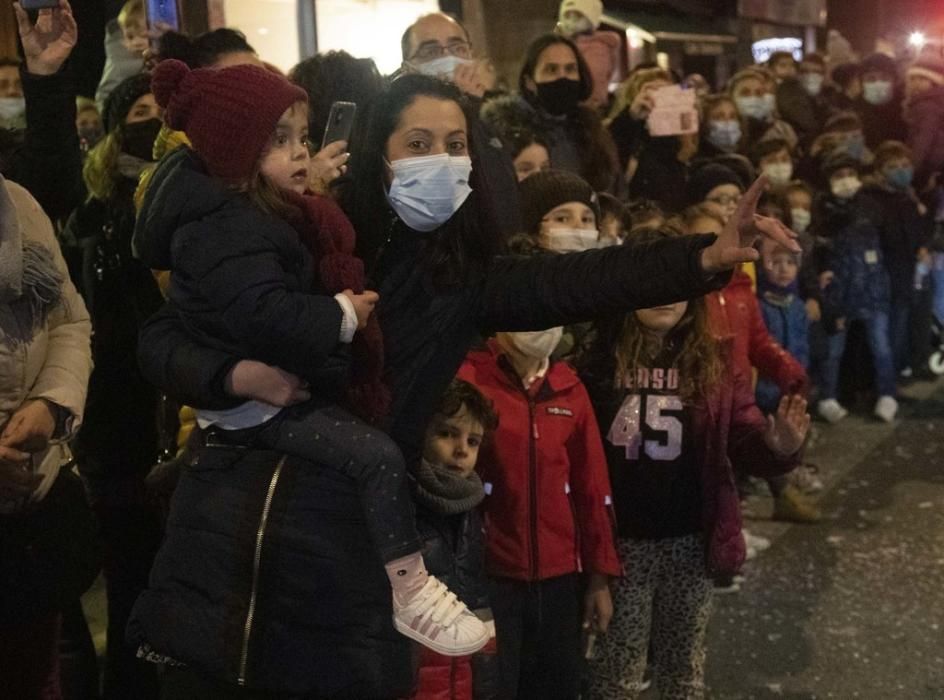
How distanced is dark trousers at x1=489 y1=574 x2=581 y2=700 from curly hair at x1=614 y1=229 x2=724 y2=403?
A: 0.72m

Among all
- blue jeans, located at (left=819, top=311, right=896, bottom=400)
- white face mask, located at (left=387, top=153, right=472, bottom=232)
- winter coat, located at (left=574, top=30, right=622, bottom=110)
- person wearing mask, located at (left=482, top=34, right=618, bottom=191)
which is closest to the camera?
white face mask, located at (left=387, top=153, right=472, bottom=232)

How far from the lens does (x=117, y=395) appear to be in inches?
147

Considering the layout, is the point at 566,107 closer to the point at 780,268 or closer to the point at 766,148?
the point at 780,268

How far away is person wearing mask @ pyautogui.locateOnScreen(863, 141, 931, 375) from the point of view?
8.41 m

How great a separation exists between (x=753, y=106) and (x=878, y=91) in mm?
2487

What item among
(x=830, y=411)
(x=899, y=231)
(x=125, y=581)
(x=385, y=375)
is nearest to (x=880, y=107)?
(x=899, y=231)

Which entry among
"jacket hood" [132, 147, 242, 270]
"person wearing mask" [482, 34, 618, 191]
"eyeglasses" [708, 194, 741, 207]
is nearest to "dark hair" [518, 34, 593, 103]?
"person wearing mask" [482, 34, 618, 191]

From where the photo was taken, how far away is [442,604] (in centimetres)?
214

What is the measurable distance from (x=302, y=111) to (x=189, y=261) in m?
0.49

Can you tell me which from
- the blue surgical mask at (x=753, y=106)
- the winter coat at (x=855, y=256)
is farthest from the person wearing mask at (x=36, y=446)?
the blue surgical mask at (x=753, y=106)

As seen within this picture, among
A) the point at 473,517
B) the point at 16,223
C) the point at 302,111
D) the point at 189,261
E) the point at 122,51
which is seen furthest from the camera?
the point at 122,51

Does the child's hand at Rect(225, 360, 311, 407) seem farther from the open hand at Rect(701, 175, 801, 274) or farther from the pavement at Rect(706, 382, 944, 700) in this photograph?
the pavement at Rect(706, 382, 944, 700)

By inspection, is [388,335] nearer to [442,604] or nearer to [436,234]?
[436,234]

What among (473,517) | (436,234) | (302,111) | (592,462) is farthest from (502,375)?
(302,111)
